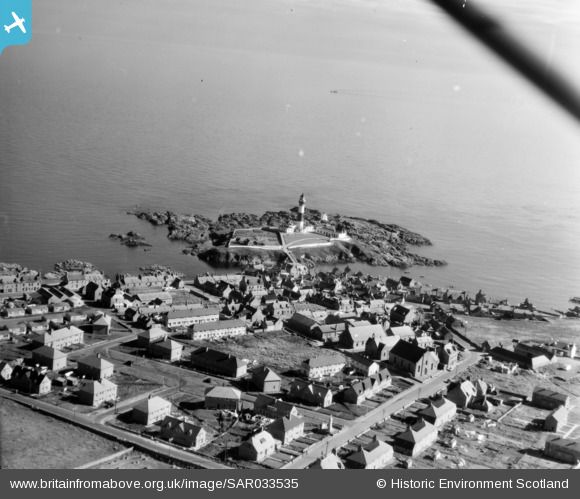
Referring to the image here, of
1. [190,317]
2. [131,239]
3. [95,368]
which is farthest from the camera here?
[131,239]

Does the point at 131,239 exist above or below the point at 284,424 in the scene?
above

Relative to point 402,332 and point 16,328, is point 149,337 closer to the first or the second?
point 16,328

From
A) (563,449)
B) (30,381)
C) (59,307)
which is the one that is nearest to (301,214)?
(59,307)

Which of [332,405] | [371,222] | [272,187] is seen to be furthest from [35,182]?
[332,405]

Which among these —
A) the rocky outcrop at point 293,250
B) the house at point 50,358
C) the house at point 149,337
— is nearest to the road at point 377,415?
the house at point 149,337

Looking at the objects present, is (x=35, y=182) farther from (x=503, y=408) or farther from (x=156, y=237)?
(x=503, y=408)

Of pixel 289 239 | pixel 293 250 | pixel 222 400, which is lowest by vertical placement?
pixel 222 400

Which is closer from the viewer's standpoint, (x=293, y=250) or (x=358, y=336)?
(x=358, y=336)

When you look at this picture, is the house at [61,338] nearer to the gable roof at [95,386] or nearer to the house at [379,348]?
the gable roof at [95,386]
